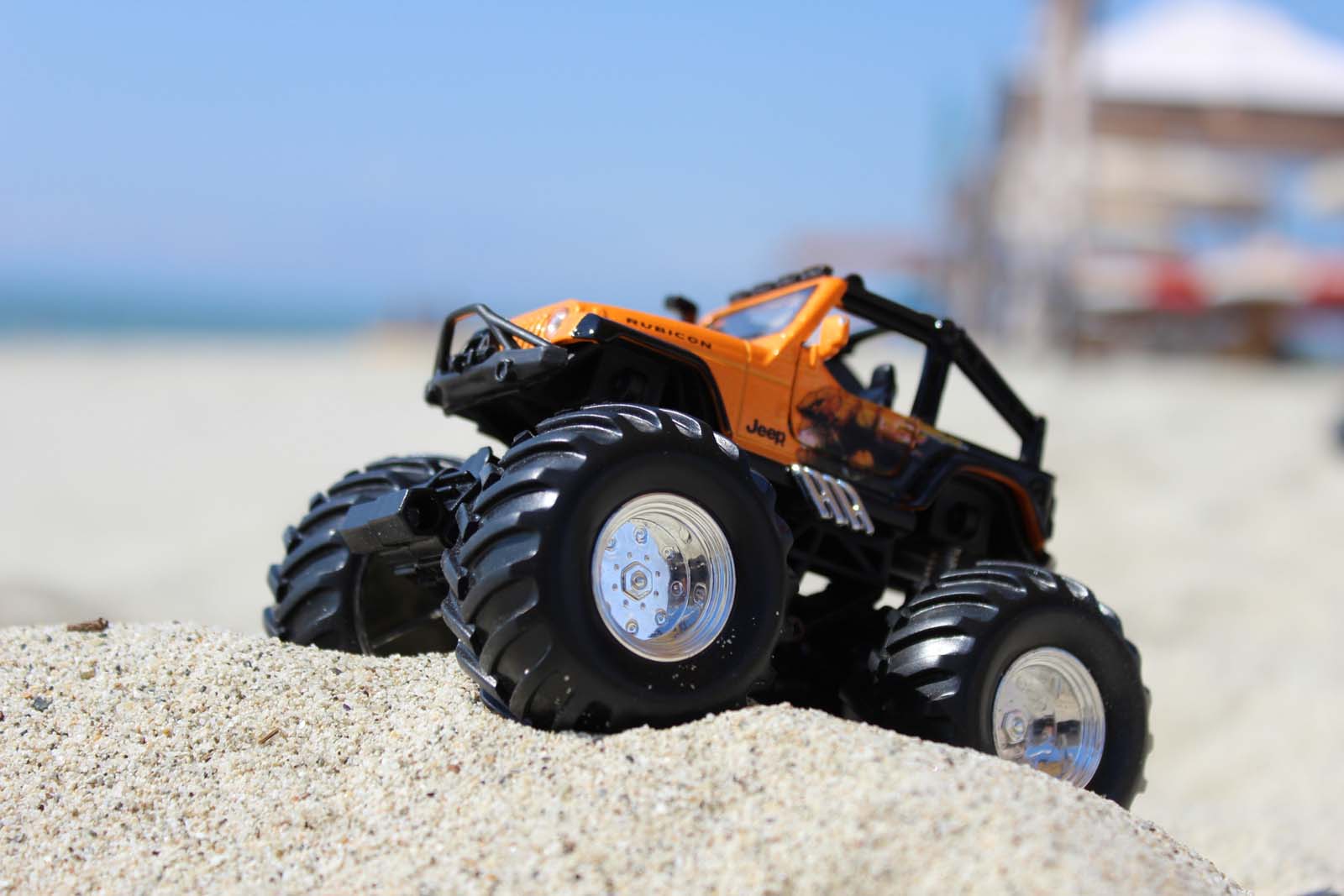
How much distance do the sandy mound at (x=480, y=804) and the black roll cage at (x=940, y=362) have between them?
7.43 ft

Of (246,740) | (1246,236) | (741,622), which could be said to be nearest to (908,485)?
(741,622)

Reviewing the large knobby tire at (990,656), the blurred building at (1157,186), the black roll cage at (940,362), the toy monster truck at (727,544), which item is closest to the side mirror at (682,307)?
the toy monster truck at (727,544)

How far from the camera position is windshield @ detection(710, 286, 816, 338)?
5742mm

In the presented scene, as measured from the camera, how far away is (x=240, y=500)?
690 inches

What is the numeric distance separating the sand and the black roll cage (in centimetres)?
204

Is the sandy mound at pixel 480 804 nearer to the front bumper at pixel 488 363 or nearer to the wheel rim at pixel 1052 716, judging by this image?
the wheel rim at pixel 1052 716

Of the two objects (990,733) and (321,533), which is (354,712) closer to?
(321,533)

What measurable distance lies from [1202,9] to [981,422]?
38.6 metres

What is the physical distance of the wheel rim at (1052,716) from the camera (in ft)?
16.1

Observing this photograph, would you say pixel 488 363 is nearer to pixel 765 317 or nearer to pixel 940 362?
pixel 765 317

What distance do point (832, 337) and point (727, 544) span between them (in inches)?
51.5

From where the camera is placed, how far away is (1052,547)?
15.2 metres

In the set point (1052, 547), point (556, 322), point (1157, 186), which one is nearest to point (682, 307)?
point (556, 322)

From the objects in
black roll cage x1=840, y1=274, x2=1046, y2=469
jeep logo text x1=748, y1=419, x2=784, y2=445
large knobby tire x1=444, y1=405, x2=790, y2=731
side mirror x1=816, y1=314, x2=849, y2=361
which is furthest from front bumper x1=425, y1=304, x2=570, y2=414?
black roll cage x1=840, y1=274, x2=1046, y2=469
